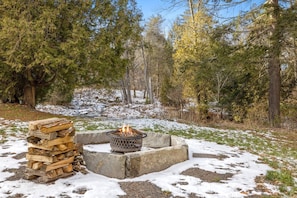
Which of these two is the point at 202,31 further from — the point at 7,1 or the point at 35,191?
the point at 35,191

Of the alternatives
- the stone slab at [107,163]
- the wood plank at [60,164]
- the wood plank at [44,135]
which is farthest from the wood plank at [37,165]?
the stone slab at [107,163]

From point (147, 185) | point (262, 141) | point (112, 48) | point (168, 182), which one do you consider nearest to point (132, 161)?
point (147, 185)

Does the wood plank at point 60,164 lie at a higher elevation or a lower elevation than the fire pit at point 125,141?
lower

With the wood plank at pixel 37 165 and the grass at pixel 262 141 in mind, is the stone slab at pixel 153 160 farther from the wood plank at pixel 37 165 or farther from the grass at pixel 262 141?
the grass at pixel 262 141

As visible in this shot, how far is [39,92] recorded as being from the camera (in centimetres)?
1327

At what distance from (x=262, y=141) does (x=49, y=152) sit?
6.13 m

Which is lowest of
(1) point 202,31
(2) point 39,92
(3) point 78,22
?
(2) point 39,92

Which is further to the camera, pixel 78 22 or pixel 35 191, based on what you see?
pixel 78 22

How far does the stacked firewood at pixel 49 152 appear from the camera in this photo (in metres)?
3.61

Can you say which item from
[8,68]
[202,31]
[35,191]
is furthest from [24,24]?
[202,31]

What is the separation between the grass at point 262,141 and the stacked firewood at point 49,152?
2431 millimetres

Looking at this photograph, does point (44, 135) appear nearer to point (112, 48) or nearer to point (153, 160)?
point (153, 160)

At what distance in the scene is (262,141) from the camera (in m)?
7.70

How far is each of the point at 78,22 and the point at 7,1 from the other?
230 cm
